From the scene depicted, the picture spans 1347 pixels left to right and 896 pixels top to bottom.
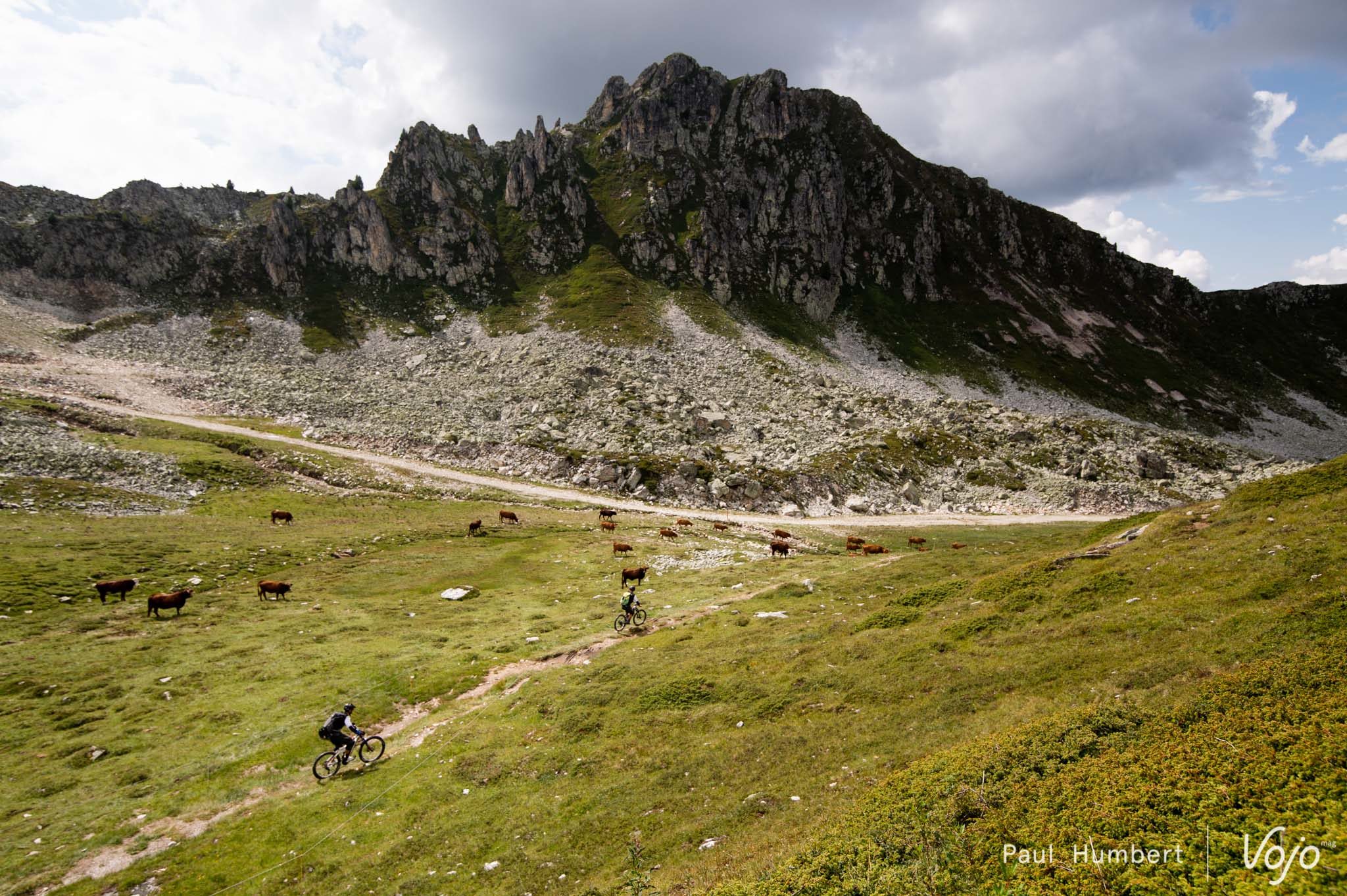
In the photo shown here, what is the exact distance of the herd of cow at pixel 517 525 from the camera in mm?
32500

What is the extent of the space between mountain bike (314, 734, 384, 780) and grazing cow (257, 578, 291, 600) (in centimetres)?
1895

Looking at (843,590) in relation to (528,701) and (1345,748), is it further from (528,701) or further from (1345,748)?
(1345,748)

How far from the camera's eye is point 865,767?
14.5 meters

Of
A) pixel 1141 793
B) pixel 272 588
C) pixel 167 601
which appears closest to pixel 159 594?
pixel 167 601

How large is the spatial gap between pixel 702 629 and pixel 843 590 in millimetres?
9777

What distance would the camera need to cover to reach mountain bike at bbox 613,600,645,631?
31453 millimetres

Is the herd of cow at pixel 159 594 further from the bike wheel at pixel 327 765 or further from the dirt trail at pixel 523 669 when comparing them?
the bike wheel at pixel 327 765

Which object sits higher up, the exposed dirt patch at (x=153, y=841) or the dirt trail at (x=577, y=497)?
the dirt trail at (x=577, y=497)

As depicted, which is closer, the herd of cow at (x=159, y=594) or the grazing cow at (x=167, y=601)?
the grazing cow at (x=167, y=601)

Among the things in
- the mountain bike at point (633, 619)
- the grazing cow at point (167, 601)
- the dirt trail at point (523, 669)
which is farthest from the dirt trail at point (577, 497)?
the grazing cow at point (167, 601)

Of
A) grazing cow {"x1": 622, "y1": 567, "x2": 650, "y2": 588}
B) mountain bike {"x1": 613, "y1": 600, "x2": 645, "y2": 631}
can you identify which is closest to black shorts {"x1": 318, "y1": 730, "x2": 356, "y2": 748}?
mountain bike {"x1": 613, "y1": 600, "x2": 645, "y2": 631}

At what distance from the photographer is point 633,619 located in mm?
31891

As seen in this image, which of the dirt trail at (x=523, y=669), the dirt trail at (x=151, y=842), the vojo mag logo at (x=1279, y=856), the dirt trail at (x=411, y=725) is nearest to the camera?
the vojo mag logo at (x=1279, y=856)

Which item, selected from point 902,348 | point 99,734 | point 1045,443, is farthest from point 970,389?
point 99,734
